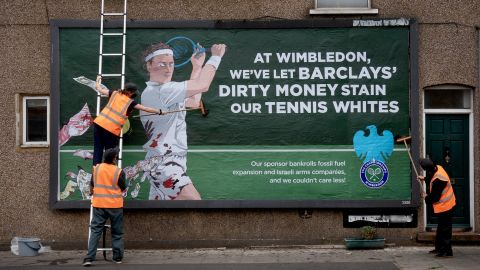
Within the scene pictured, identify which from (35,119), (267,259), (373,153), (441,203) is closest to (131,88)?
(35,119)

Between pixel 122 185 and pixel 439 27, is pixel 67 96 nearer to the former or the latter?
pixel 122 185

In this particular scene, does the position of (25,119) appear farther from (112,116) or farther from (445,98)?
(445,98)

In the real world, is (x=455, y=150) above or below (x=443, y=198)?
above

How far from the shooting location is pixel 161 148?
12.7 m

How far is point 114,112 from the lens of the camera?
1168 cm

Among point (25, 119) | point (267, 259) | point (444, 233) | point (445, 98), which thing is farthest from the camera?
point (25, 119)

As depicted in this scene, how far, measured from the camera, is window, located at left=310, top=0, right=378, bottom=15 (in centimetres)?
1267

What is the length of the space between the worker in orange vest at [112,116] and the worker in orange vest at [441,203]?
15.7 ft

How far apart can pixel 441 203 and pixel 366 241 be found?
1546mm

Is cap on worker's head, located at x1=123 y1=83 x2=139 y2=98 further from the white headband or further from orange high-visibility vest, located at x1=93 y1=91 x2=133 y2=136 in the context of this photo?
the white headband

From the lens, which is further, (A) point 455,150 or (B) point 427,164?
(A) point 455,150

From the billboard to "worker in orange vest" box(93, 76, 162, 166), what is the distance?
0.78m

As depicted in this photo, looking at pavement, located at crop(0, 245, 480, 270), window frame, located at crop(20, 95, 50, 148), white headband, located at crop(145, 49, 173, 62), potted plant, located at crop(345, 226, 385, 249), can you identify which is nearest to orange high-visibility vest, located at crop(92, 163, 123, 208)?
pavement, located at crop(0, 245, 480, 270)

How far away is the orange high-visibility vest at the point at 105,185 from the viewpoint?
36.7 ft
